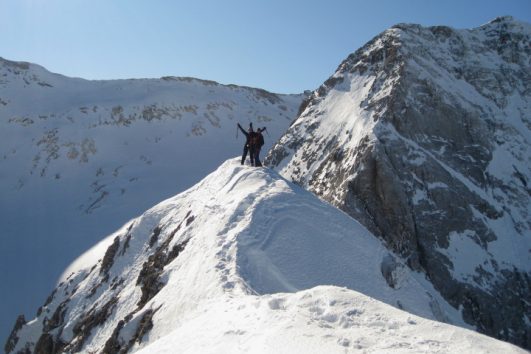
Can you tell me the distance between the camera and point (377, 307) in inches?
267

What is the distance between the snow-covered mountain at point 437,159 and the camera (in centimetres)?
2305

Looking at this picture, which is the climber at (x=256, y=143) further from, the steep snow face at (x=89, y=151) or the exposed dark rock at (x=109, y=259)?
the steep snow face at (x=89, y=151)

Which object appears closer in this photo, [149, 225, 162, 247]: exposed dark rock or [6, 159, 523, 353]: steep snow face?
[6, 159, 523, 353]: steep snow face

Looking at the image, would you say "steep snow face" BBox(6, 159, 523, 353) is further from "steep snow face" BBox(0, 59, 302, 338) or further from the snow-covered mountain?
"steep snow face" BBox(0, 59, 302, 338)

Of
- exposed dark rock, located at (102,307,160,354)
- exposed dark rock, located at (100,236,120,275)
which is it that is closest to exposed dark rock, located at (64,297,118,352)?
exposed dark rock, located at (100,236,120,275)

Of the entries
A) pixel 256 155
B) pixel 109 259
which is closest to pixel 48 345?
pixel 109 259

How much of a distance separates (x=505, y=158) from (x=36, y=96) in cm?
5319

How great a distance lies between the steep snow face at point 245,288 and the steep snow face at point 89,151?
12617mm

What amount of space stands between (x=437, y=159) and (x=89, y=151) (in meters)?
33.1

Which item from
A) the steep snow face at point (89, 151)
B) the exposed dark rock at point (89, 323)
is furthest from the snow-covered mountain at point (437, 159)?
the steep snow face at point (89, 151)

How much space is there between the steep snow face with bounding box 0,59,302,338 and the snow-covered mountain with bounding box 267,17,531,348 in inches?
577

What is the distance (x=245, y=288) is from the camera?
9445 mm

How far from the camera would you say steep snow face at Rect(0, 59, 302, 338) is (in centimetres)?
3422

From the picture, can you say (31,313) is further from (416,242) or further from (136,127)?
(136,127)
